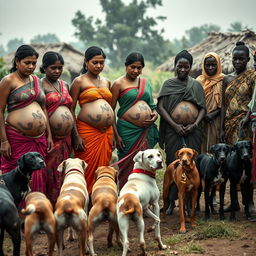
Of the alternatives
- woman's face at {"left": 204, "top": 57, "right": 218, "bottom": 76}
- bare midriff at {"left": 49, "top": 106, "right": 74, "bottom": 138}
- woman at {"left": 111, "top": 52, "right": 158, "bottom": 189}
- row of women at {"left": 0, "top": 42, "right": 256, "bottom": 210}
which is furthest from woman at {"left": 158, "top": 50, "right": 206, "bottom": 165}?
bare midriff at {"left": 49, "top": 106, "right": 74, "bottom": 138}

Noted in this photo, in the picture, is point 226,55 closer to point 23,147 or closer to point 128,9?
point 23,147

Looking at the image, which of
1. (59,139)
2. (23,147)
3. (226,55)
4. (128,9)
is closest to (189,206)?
(59,139)

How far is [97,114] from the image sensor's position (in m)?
7.18

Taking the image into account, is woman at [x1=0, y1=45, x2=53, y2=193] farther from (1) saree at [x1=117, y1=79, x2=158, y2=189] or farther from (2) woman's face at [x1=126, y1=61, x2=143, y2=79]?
(2) woman's face at [x1=126, y1=61, x2=143, y2=79]

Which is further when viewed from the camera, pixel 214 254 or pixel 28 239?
pixel 214 254

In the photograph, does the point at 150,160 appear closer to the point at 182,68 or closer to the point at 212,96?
the point at 182,68

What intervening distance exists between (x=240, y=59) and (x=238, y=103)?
2.35 feet

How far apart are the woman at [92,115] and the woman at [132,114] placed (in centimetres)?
27

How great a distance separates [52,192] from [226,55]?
7.36 metres

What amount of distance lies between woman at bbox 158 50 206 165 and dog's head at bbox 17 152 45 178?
7.94 ft

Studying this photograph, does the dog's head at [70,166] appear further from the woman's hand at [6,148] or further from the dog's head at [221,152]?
the dog's head at [221,152]

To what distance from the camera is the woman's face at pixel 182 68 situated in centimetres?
744

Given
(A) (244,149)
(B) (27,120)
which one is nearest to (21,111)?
(B) (27,120)

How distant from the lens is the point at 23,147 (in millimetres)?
6590
